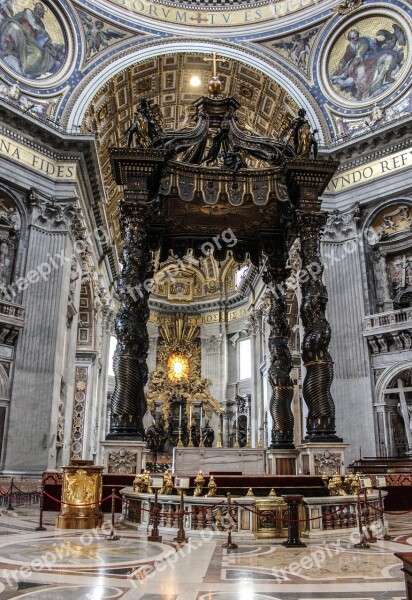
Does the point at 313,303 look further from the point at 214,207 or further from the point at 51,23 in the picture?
the point at 51,23

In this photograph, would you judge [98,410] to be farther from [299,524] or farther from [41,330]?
[299,524]

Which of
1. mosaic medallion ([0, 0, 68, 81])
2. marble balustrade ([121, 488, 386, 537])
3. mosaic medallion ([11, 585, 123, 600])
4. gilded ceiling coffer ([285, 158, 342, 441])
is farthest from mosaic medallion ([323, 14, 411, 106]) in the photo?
mosaic medallion ([11, 585, 123, 600])

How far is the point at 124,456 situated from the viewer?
24.5 feet

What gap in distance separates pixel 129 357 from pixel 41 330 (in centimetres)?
677

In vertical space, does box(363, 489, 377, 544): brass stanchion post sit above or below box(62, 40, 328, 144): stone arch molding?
below

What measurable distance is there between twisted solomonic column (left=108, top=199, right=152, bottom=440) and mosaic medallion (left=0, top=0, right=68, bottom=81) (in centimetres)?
940

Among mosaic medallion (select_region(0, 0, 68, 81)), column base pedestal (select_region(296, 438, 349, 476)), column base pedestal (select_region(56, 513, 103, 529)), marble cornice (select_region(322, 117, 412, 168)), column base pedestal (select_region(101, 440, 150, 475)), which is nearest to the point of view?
column base pedestal (select_region(56, 513, 103, 529))

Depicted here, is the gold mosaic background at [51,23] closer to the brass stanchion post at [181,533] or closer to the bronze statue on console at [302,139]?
the bronze statue on console at [302,139]

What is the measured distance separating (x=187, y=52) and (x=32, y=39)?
4877 millimetres

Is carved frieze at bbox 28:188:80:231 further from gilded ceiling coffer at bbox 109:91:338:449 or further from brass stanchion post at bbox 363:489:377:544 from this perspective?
brass stanchion post at bbox 363:489:377:544

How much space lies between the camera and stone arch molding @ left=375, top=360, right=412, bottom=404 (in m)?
13.5

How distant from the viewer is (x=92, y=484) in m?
6.85

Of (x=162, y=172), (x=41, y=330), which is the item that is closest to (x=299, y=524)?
(x=162, y=172)

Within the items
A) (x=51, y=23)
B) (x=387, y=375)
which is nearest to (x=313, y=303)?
(x=387, y=375)
